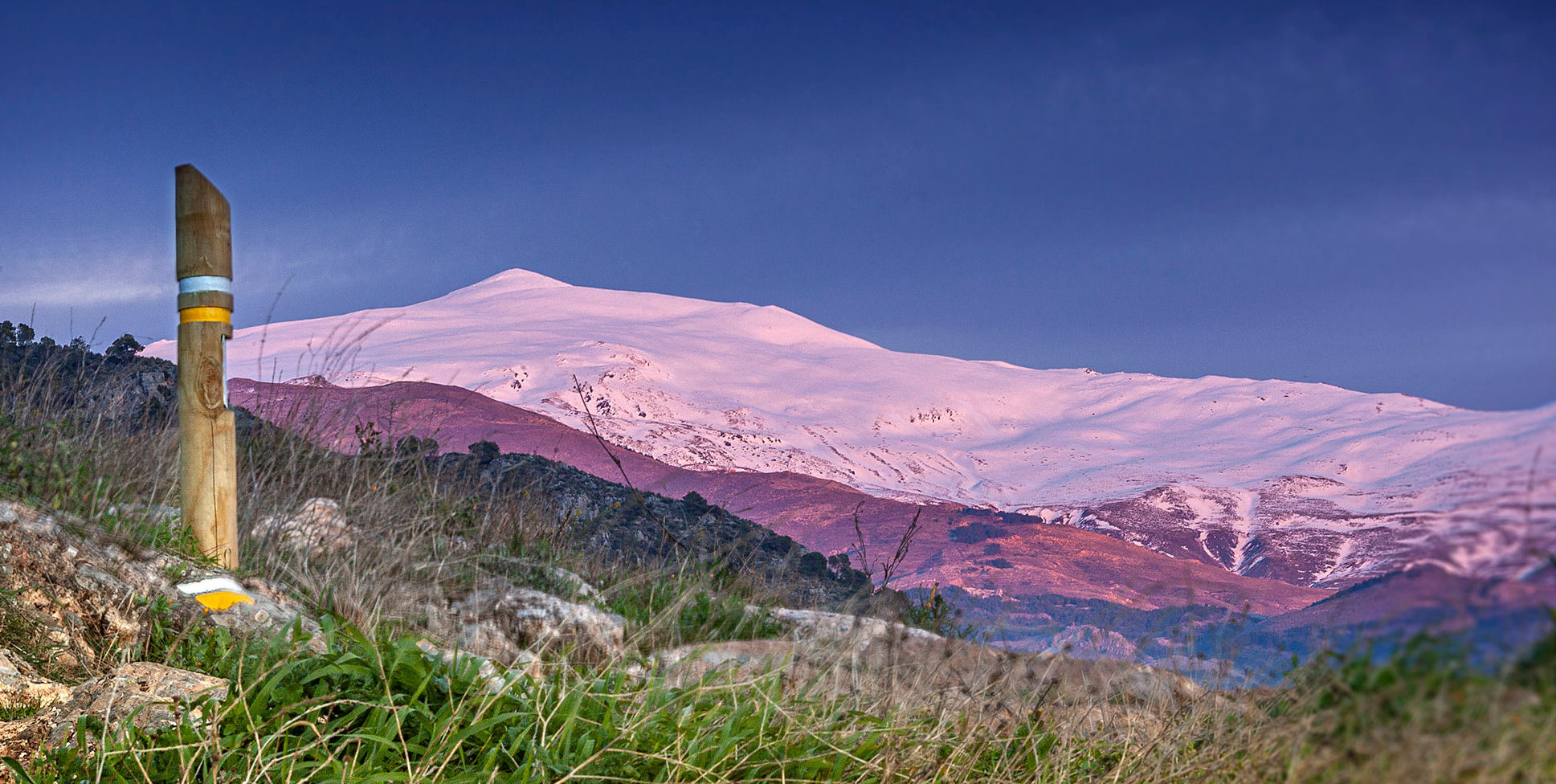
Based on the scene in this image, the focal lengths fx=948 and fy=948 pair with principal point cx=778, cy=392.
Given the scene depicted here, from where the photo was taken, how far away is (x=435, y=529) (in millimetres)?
6727

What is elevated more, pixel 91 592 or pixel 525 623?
pixel 91 592

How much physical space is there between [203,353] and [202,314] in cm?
21

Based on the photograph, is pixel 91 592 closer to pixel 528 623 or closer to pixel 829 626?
pixel 528 623

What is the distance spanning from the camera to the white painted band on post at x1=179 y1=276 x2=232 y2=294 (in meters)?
5.04

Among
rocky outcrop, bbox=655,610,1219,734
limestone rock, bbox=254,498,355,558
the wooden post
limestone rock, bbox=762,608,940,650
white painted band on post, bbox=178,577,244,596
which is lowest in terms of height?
limestone rock, bbox=762,608,940,650

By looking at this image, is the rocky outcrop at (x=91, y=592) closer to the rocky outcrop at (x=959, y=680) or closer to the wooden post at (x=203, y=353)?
the wooden post at (x=203, y=353)

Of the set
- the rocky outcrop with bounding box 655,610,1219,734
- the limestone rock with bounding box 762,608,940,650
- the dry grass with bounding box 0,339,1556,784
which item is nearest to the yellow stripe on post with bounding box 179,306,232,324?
the dry grass with bounding box 0,339,1556,784

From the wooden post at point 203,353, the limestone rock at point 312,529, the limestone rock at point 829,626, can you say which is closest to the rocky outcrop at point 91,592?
the wooden post at point 203,353

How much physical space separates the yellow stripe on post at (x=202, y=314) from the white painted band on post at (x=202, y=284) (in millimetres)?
95

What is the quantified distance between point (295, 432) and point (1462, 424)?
8127 mm

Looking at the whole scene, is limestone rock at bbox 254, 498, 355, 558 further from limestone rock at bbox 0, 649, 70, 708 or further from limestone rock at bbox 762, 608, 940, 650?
limestone rock at bbox 762, 608, 940, 650

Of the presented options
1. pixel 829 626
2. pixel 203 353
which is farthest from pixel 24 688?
pixel 829 626

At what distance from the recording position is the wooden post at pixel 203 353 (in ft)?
16.4

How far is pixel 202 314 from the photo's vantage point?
198 inches
